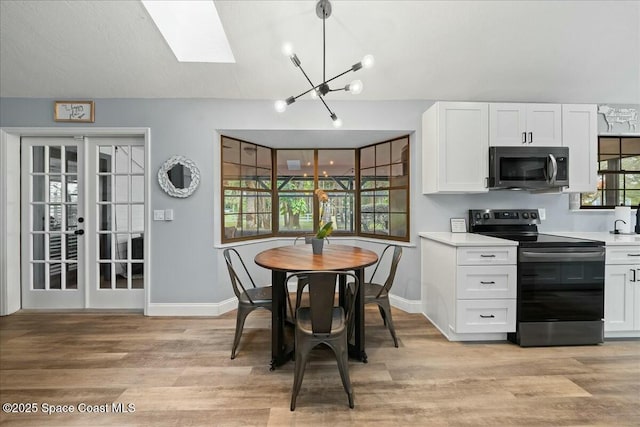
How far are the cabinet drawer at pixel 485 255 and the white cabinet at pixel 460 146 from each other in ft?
2.18

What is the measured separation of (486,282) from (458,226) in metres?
0.84

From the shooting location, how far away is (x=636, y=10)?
2.36 metres

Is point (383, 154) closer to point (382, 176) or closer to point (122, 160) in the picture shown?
point (382, 176)

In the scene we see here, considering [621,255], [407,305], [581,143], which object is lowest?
[407,305]

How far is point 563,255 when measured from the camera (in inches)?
98.0

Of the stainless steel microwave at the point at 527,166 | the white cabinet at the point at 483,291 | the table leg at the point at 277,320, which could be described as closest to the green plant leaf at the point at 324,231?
the table leg at the point at 277,320

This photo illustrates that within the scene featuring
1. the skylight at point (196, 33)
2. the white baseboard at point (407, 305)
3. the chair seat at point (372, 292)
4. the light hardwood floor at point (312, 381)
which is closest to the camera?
the light hardwood floor at point (312, 381)

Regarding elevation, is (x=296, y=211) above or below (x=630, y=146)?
below

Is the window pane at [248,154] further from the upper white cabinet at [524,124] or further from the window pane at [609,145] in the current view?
the window pane at [609,145]

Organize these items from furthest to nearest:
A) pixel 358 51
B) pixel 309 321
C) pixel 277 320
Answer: pixel 358 51, pixel 277 320, pixel 309 321

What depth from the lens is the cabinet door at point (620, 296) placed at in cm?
257

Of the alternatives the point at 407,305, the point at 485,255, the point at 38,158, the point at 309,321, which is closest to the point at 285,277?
the point at 309,321

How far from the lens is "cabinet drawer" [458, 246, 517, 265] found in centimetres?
253

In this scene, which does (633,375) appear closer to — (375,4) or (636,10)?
(636,10)
